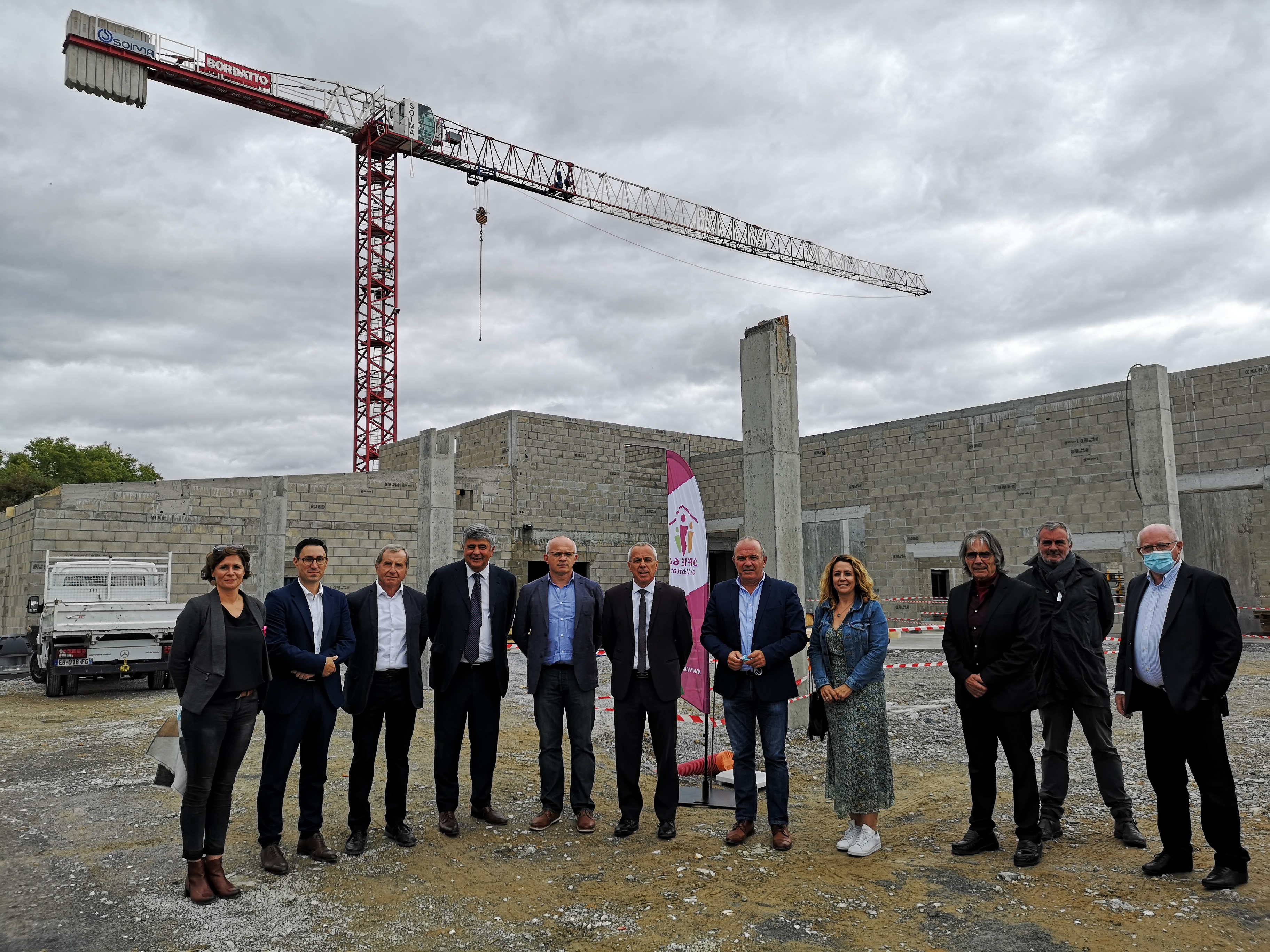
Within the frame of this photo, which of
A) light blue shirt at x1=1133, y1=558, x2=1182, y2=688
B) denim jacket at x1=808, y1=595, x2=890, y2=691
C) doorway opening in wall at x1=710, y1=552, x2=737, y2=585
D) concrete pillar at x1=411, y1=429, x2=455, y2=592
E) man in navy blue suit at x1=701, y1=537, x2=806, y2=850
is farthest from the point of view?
doorway opening in wall at x1=710, y1=552, x2=737, y2=585

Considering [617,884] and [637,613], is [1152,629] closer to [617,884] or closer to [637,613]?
[637,613]

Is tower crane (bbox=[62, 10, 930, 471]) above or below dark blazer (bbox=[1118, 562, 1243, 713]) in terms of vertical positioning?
above

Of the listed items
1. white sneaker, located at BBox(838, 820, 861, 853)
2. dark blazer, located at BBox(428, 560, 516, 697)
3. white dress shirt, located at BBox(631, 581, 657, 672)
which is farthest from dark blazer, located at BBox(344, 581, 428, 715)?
white sneaker, located at BBox(838, 820, 861, 853)

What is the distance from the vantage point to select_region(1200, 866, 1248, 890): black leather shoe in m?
3.78

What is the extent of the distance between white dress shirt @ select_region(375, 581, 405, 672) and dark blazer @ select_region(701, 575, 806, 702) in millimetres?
1742

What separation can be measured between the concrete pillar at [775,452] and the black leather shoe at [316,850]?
4431 millimetres

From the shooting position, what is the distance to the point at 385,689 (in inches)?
188

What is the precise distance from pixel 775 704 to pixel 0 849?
4.49 metres

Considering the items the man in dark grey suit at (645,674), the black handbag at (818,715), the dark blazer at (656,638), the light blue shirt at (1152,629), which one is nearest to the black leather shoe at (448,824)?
the man in dark grey suit at (645,674)

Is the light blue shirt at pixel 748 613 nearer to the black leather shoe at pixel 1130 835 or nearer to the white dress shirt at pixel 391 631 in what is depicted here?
the white dress shirt at pixel 391 631

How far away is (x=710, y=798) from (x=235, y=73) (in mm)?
35081

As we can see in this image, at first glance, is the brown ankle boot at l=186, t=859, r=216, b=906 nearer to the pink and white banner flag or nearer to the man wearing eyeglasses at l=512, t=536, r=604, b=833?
the man wearing eyeglasses at l=512, t=536, r=604, b=833

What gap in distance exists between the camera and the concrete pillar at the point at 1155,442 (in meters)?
12.1

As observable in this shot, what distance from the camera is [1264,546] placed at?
16.2m
